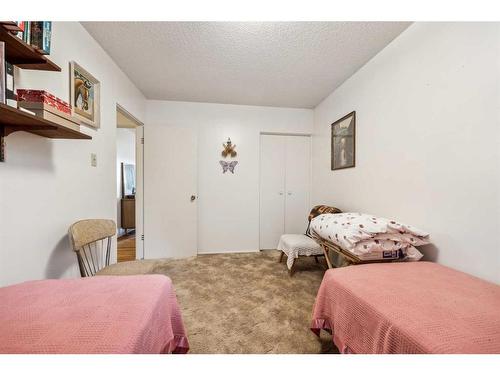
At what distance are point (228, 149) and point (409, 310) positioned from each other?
2.78m

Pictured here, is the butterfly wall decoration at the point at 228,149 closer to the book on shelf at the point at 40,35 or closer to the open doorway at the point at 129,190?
the open doorway at the point at 129,190

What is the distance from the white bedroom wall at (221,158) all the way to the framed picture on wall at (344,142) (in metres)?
0.84

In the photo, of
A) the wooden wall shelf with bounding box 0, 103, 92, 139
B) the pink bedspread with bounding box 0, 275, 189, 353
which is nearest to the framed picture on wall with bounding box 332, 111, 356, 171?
the pink bedspread with bounding box 0, 275, 189, 353

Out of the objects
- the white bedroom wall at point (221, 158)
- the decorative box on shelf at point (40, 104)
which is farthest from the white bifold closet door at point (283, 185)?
the decorative box on shelf at point (40, 104)

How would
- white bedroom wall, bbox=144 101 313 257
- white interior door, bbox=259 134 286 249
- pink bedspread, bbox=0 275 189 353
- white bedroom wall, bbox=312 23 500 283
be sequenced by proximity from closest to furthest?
1. pink bedspread, bbox=0 275 189 353
2. white bedroom wall, bbox=312 23 500 283
3. white bedroom wall, bbox=144 101 313 257
4. white interior door, bbox=259 134 286 249

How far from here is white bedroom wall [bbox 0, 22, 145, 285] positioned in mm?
1073

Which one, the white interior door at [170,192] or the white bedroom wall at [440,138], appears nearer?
the white bedroom wall at [440,138]

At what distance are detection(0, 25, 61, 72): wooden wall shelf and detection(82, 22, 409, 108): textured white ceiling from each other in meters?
0.81

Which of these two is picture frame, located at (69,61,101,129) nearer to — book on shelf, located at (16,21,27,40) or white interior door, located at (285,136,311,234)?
book on shelf, located at (16,21,27,40)

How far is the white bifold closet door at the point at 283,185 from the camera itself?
11.0 ft

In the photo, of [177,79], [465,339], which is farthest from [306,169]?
[465,339]

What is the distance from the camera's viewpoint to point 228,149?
3154 mm

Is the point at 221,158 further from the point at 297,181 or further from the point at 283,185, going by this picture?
the point at 297,181
